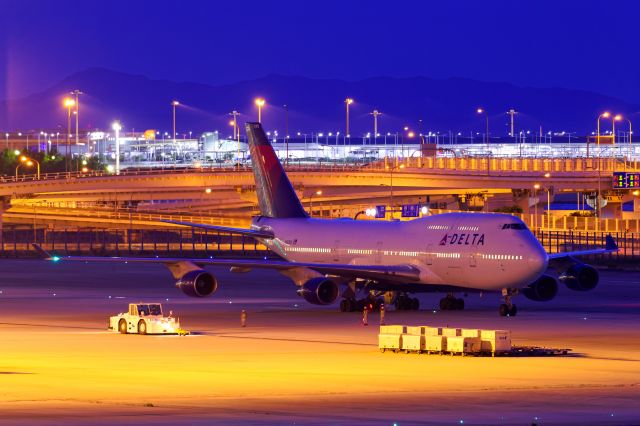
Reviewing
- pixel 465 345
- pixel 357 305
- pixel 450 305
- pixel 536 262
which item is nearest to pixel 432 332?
pixel 465 345

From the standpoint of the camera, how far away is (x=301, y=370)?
41.0 meters

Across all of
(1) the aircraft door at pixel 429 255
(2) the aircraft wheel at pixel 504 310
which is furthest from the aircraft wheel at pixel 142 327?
(2) the aircraft wheel at pixel 504 310

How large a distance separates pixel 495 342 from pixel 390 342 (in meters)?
3.50

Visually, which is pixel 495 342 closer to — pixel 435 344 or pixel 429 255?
pixel 435 344

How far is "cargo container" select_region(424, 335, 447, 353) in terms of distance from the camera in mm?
45594

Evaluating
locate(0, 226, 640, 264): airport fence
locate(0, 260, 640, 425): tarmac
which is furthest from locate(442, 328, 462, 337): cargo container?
locate(0, 226, 640, 264): airport fence

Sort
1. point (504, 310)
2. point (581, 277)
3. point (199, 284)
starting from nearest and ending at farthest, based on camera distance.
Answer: point (199, 284) → point (504, 310) → point (581, 277)

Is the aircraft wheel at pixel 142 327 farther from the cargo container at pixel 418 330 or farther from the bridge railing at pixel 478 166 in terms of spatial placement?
the bridge railing at pixel 478 166

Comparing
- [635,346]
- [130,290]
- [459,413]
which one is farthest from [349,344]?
[130,290]

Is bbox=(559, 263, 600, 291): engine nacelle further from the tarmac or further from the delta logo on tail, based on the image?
the delta logo on tail

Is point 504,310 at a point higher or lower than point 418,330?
lower

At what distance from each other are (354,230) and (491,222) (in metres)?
9.72

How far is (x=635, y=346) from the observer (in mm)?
48969

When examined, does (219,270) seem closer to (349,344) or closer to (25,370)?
(349,344)
